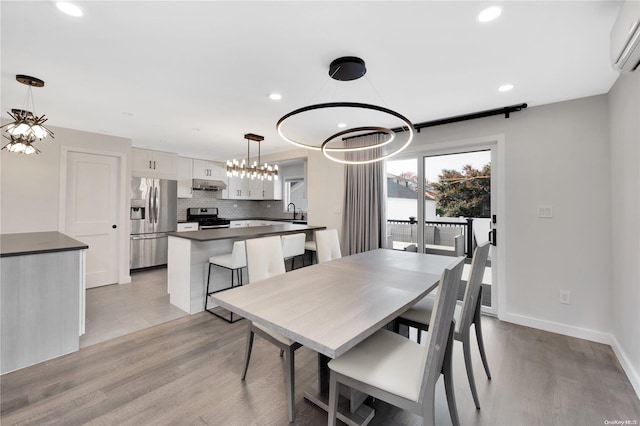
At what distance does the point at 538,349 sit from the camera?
7.91 feet

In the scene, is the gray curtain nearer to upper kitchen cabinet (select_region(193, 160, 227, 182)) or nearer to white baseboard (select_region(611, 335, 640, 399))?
white baseboard (select_region(611, 335, 640, 399))

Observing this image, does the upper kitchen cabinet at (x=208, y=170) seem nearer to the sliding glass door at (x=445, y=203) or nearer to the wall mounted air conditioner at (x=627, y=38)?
the sliding glass door at (x=445, y=203)

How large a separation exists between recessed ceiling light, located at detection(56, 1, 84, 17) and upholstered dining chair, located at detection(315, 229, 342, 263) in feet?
7.75

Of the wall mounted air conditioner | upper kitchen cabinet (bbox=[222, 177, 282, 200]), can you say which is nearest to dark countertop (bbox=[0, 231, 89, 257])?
the wall mounted air conditioner

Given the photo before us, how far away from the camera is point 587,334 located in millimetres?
2592

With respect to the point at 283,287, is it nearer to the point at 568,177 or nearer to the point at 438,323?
the point at 438,323

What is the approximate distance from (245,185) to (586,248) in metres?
6.24

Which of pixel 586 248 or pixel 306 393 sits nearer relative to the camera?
pixel 306 393

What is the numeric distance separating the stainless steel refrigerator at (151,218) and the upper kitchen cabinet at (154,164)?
0.70 ft

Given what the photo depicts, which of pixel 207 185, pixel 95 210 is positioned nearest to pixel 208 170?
pixel 207 185

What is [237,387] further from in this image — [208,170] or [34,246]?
[208,170]

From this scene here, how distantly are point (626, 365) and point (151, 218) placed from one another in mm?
6388

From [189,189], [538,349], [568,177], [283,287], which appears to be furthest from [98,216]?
[568,177]

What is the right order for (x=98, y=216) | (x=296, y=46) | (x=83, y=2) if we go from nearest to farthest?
(x=83, y=2), (x=296, y=46), (x=98, y=216)
